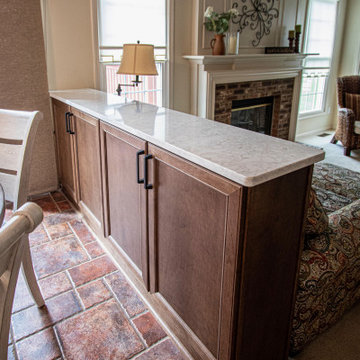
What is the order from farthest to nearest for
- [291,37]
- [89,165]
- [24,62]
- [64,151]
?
[291,37] → [64,151] → [24,62] → [89,165]

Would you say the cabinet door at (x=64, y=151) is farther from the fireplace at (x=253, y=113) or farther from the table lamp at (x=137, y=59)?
the fireplace at (x=253, y=113)

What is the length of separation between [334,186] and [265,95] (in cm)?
246

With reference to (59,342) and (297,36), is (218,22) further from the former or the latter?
(59,342)

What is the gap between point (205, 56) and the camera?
3863mm

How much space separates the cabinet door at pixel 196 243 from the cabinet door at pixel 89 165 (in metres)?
0.75

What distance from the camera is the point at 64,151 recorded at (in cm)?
294

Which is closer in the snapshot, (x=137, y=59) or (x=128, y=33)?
(x=137, y=59)

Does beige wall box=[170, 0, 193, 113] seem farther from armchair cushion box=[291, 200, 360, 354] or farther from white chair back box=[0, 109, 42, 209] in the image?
armchair cushion box=[291, 200, 360, 354]

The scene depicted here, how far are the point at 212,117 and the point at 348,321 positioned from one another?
9.47 ft

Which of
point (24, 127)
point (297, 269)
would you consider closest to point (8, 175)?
point (24, 127)

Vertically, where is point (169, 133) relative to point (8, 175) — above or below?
above

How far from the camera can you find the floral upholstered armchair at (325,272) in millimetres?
1528

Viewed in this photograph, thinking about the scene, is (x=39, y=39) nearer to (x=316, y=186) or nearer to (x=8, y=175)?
(x=8, y=175)

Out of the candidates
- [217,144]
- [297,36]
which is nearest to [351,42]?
[297,36]
